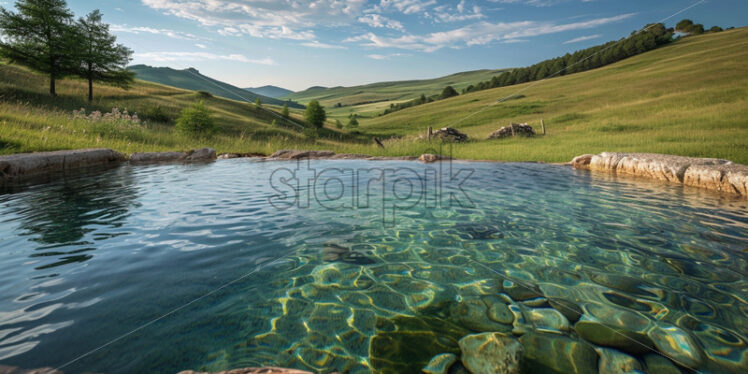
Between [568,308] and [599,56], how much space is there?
82.6 m

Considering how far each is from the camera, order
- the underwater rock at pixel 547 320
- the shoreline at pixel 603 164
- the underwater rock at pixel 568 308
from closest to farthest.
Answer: the underwater rock at pixel 547 320
the underwater rock at pixel 568 308
the shoreline at pixel 603 164

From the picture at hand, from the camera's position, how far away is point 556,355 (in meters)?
2.27

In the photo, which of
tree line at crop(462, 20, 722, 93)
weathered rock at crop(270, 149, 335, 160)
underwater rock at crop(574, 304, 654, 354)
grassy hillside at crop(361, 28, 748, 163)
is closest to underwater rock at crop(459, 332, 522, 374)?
underwater rock at crop(574, 304, 654, 354)

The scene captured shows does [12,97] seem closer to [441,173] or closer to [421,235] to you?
[441,173]

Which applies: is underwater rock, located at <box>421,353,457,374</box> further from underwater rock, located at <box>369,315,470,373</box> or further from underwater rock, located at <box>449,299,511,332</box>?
underwater rock, located at <box>449,299,511,332</box>

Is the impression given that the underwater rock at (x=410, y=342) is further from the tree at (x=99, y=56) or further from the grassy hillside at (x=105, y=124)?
the tree at (x=99, y=56)

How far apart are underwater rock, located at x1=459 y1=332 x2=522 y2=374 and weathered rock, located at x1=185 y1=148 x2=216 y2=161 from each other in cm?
1469

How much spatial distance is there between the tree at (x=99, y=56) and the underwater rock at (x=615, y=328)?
4260cm

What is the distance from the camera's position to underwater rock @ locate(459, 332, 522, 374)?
6.97 ft

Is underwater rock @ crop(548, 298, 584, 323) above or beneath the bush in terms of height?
beneath

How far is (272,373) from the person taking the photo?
67.0 inches

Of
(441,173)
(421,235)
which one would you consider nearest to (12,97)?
(441,173)

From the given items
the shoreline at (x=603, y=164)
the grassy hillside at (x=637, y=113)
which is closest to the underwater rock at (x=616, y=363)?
the shoreline at (x=603, y=164)

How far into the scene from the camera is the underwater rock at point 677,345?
2230 mm
